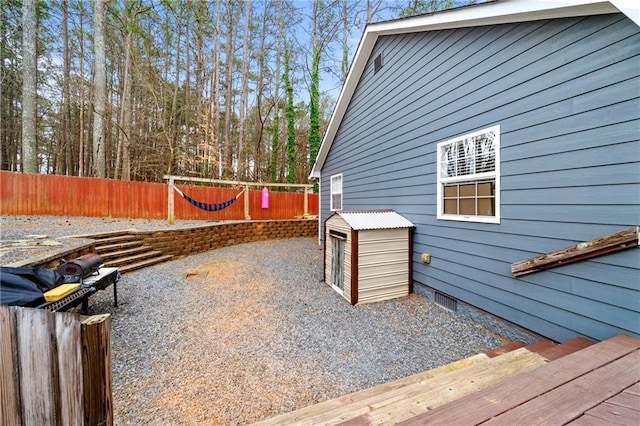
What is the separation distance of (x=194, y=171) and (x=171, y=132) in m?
3.53

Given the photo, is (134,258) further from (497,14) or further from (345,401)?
(497,14)

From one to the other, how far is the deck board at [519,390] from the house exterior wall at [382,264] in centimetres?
260

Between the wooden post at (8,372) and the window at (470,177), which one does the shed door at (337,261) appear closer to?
the window at (470,177)

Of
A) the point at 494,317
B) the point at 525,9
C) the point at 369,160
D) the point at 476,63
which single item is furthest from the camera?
the point at 369,160

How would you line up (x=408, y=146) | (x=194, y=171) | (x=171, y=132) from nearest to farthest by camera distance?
(x=408, y=146)
(x=194, y=171)
(x=171, y=132)

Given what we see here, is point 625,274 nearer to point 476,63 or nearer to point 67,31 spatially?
point 476,63

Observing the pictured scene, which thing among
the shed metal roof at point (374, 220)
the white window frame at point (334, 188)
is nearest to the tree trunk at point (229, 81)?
the white window frame at point (334, 188)

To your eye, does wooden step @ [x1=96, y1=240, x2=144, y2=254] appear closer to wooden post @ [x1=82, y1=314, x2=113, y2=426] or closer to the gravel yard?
the gravel yard

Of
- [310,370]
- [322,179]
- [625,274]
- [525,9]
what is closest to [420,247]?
[625,274]

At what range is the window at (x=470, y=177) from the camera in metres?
3.10

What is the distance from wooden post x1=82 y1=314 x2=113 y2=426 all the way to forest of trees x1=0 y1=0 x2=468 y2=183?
1143 cm

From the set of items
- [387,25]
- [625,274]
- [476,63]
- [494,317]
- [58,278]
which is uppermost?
[387,25]

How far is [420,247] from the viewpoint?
4242mm

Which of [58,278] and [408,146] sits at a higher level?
[408,146]
